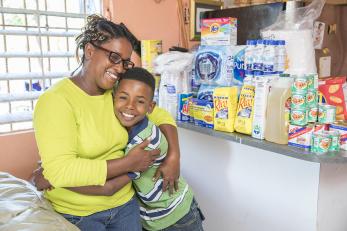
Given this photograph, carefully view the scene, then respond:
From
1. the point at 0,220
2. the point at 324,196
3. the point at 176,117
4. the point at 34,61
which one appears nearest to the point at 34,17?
the point at 34,61

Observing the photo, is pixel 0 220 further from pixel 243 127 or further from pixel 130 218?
pixel 243 127

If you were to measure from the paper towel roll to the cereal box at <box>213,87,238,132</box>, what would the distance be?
0.90 ft

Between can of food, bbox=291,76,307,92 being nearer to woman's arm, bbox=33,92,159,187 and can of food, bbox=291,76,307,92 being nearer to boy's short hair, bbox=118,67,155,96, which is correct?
boy's short hair, bbox=118,67,155,96

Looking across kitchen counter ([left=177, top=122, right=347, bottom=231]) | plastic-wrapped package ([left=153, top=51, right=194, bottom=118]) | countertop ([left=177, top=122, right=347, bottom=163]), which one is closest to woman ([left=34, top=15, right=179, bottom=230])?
countertop ([left=177, top=122, right=347, bottom=163])

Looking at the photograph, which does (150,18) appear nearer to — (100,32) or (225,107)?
(225,107)

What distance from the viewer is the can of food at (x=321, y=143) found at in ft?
4.01

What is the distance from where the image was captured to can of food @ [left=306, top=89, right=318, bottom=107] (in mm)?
1300

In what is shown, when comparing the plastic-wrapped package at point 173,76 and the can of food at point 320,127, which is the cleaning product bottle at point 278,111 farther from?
the plastic-wrapped package at point 173,76

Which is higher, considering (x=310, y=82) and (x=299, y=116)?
(x=310, y=82)

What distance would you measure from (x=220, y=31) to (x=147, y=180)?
0.85 metres

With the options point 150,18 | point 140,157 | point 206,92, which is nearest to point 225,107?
point 206,92

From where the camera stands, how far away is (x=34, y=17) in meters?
1.88

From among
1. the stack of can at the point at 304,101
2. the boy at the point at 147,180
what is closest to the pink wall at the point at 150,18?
the boy at the point at 147,180

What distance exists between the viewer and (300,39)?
1.55 m
